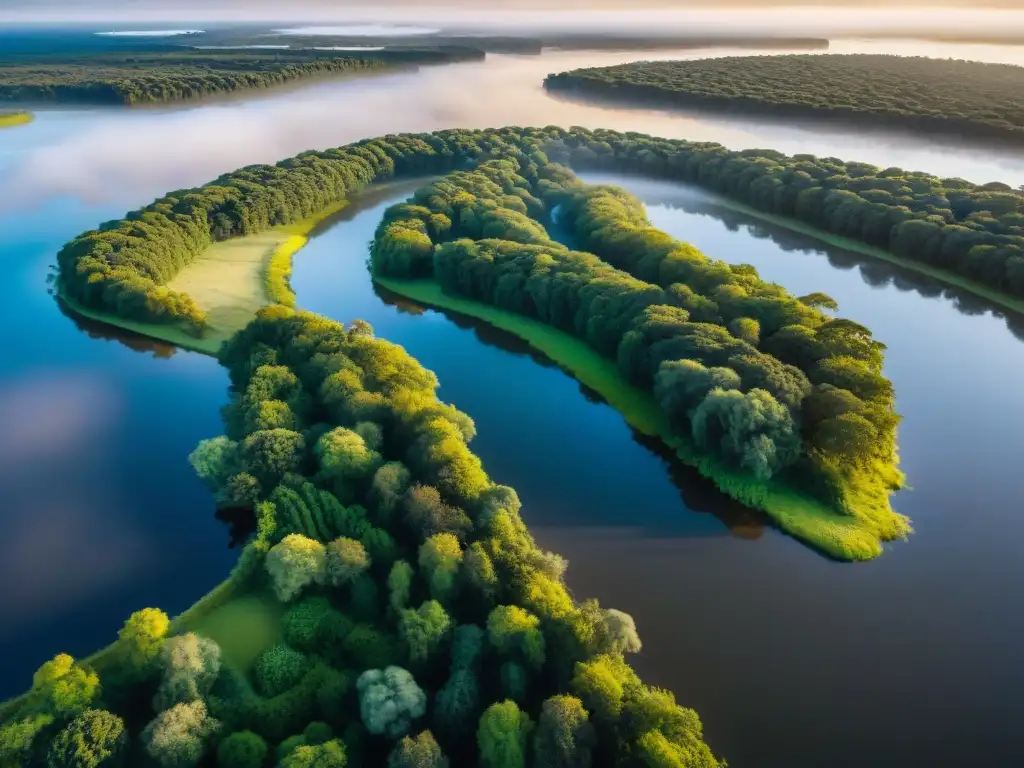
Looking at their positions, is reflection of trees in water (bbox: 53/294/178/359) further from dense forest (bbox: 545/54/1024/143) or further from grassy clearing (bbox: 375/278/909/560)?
dense forest (bbox: 545/54/1024/143)

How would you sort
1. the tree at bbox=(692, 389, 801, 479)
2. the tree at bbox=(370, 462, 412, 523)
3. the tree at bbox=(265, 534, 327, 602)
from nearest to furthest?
the tree at bbox=(265, 534, 327, 602) < the tree at bbox=(370, 462, 412, 523) < the tree at bbox=(692, 389, 801, 479)

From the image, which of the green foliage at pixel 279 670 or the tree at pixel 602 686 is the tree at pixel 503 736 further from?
the green foliage at pixel 279 670

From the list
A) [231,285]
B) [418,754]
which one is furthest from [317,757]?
[231,285]

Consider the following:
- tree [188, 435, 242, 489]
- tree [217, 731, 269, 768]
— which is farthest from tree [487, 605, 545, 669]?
tree [188, 435, 242, 489]

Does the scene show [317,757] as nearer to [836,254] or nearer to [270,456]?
[270,456]

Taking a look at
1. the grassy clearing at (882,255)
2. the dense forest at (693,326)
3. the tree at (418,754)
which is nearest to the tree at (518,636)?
the tree at (418,754)

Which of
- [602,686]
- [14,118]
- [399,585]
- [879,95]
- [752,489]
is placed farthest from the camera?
[14,118]
